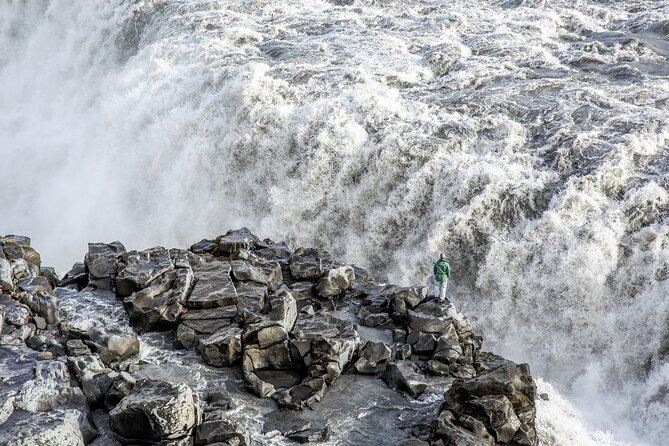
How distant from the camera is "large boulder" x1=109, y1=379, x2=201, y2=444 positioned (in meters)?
10.2

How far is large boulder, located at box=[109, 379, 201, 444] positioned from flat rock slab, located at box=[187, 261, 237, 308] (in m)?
3.98

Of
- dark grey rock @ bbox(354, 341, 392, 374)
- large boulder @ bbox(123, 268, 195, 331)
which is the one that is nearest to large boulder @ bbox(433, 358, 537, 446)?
dark grey rock @ bbox(354, 341, 392, 374)

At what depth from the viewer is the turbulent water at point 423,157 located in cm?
1703

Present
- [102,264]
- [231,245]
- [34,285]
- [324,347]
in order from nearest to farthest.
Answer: [324,347] < [34,285] < [102,264] < [231,245]

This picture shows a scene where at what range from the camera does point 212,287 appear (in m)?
15.1

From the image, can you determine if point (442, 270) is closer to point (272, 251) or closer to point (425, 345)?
point (425, 345)

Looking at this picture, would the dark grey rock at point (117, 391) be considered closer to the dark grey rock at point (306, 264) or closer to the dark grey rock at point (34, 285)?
the dark grey rock at point (34, 285)

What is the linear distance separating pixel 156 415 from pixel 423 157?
523 inches

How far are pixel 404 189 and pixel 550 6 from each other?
2016 centimetres

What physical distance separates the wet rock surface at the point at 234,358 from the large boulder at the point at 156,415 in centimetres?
2

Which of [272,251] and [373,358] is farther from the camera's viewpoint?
[272,251]

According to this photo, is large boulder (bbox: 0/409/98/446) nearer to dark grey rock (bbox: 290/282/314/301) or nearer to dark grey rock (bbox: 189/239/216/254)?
dark grey rock (bbox: 290/282/314/301)

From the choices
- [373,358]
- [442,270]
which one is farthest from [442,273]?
[373,358]

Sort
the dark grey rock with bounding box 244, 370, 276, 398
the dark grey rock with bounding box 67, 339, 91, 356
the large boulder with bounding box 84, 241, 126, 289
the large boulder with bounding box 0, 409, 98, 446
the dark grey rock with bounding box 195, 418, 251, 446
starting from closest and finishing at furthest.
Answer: the large boulder with bounding box 0, 409, 98, 446, the dark grey rock with bounding box 195, 418, 251, 446, the dark grey rock with bounding box 244, 370, 276, 398, the dark grey rock with bounding box 67, 339, 91, 356, the large boulder with bounding box 84, 241, 126, 289
